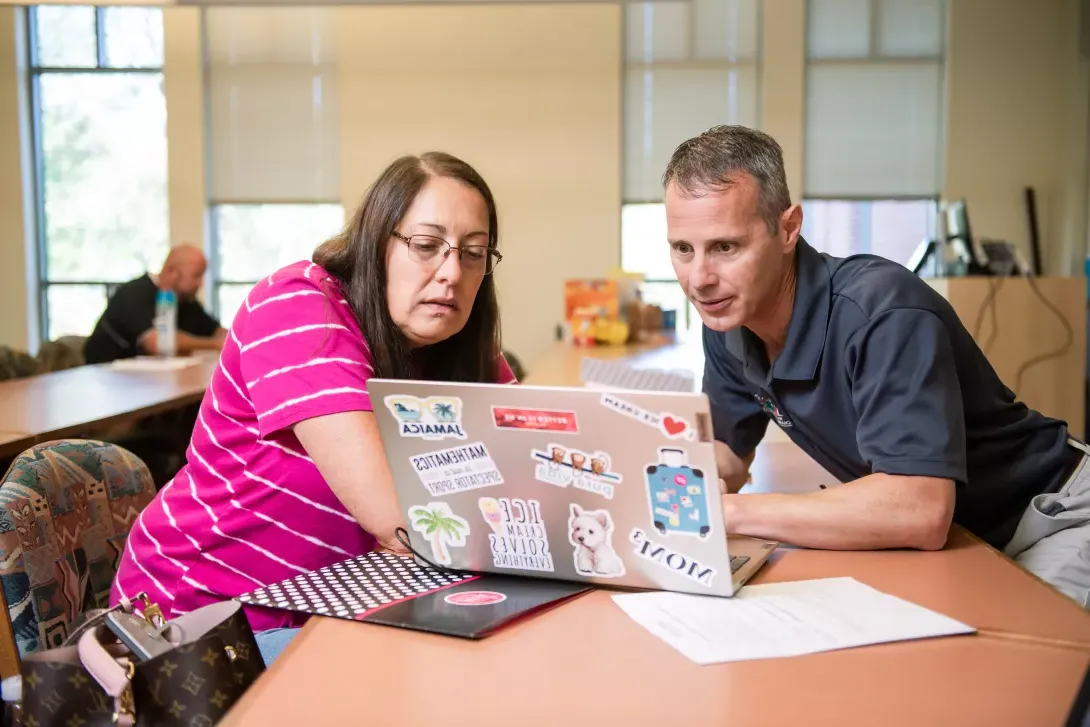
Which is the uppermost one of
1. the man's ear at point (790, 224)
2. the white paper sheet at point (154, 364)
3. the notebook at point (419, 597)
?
the man's ear at point (790, 224)

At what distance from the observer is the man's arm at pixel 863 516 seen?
49.5 inches

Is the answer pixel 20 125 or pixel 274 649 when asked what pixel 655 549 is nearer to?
pixel 274 649

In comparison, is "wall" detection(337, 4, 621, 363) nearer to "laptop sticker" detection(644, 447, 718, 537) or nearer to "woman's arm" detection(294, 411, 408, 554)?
"woman's arm" detection(294, 411, 408, 554)

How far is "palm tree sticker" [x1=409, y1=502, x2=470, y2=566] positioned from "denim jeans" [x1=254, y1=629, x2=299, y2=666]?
197mm

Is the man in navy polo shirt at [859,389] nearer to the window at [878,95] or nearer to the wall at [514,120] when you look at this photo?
the wall at [514,120]

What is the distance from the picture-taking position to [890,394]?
1351mm

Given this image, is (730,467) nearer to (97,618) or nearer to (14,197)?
(97,618)

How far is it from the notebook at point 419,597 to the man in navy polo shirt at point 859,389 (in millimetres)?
328

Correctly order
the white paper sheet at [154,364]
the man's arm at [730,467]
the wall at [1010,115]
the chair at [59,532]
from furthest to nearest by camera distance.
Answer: the wall at [1010,115] → the white paper sheet at [154,364] → the man's arm at [730,467] → the chair at [59,532]

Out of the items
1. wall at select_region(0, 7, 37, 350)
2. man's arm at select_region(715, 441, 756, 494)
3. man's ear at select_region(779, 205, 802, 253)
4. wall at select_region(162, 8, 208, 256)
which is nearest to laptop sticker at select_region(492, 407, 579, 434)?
man's ear at select_region(779, 205, 802, 253)

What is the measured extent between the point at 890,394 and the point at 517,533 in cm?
56

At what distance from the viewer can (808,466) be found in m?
2.07

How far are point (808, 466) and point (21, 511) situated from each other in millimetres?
1427

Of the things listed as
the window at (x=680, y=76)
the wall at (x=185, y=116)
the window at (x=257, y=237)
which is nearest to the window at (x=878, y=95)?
the window at (x=680, y=76)
